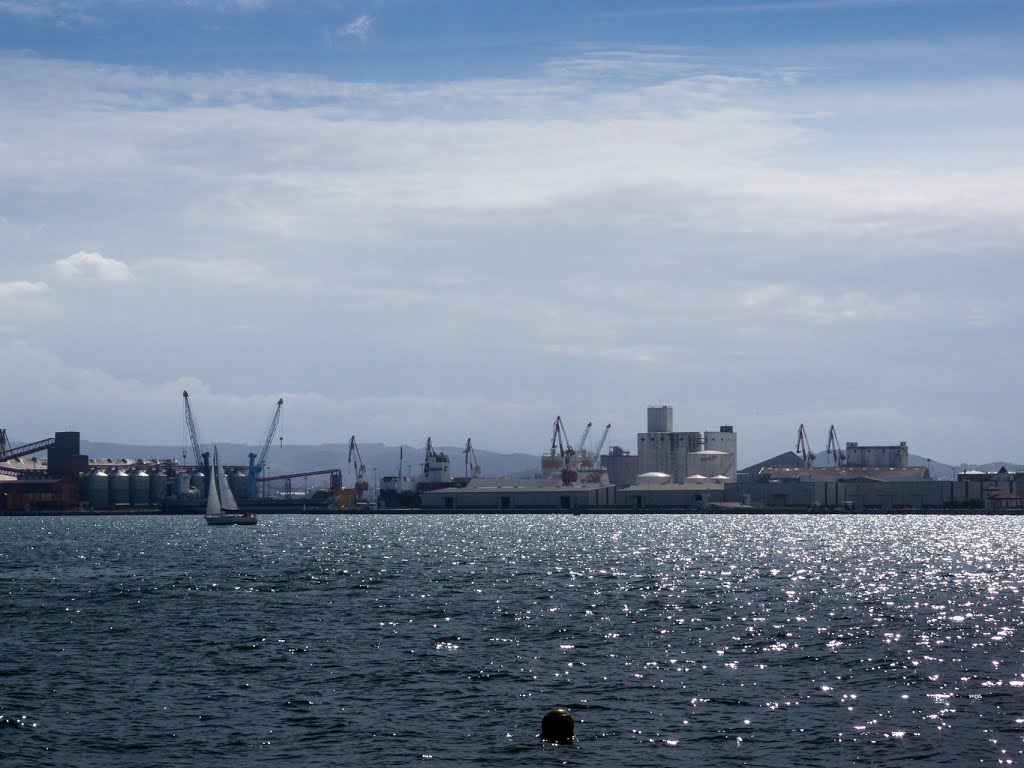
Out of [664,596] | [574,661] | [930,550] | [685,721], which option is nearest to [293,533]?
[930,550]

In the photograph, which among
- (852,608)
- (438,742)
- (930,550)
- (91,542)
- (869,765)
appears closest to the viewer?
(869,765)

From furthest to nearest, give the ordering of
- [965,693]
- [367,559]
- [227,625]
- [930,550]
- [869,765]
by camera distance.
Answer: [930,550] → [367,559] → [227,625] → [965,693] → [869,765]

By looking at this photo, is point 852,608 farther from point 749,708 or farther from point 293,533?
point 293,533

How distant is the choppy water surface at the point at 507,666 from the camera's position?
121 ft

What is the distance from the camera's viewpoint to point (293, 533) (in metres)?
194

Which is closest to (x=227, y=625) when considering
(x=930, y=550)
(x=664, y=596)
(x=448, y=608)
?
(x=448, y=608)

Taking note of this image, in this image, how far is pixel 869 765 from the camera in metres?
34.2

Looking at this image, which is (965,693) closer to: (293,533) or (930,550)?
(930,550)

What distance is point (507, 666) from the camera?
50125 millimetres

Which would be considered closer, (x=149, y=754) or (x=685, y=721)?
(x=149, y=754)

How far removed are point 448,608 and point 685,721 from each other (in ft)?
109

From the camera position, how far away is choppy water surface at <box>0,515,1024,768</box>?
1447 inches

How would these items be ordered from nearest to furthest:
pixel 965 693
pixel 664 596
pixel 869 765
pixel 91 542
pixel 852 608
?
1. pixel 869 765
2. pixel 965 693
3. pixel 852 608
4. pixel 664 596
5. pixel 91 542

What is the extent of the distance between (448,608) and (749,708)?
32113mm
